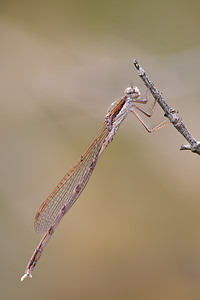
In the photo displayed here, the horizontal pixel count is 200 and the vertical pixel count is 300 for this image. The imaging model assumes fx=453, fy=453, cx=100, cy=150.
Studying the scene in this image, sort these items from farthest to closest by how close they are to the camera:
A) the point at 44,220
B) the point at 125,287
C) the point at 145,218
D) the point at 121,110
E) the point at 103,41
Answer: the point at 103,41 → the point at 145,218 → the point at 125,287 → the point at 44,220 → the point at 121,110

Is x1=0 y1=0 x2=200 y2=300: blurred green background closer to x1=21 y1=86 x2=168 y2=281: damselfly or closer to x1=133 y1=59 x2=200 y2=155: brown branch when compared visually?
x1=21 y1=86 x2=168 y2=281: damselfly

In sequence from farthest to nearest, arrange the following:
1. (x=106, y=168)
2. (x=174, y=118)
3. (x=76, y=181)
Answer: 1. (x=106, y=168)
2. (x=76, y=181)
3. (x=174, y=118)

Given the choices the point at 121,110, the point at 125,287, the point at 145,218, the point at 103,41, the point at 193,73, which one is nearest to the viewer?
the point at 121,110

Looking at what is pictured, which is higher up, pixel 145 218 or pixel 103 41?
pixel 103 41

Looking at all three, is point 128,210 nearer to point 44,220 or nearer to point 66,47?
point 44,220

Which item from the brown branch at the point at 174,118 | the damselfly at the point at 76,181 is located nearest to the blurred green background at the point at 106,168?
the damselfly at the point at 76,181

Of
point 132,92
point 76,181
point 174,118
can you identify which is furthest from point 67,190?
point 174,118

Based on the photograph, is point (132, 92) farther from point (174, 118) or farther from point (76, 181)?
point (174, 118)

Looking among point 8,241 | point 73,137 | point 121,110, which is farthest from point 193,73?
point 8,241
